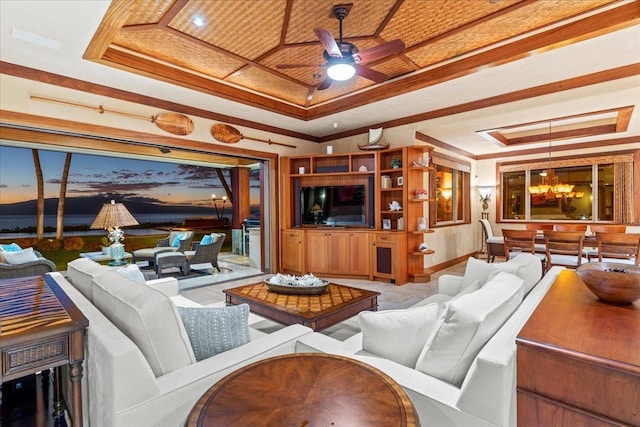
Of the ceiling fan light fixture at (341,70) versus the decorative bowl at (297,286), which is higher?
the ceiling fan light fixture at (341,70)

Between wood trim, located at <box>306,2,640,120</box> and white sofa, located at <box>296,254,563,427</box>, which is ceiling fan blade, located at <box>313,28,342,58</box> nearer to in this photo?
wood trim, located at <box>306,2,640,120</box>

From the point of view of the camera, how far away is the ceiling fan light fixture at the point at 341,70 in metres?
2.97

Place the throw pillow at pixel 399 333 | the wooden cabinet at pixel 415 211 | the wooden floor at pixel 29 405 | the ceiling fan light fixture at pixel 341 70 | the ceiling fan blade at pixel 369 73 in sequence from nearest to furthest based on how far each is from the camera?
the throw pillow at pixel 399 333 < the wooden floor at pixel 29 405 < the ceiling fan light fixture at pixel 341 70 < the ceiling fan blade at pixel 369 73 < the wooden cabinet at pixel 415 211

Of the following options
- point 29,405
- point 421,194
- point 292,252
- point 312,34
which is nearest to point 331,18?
point 312,34

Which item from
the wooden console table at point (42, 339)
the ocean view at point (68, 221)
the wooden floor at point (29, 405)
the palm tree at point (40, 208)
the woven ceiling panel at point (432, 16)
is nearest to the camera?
the wooden console table at point (42, 339)

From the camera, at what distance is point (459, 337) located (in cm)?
129

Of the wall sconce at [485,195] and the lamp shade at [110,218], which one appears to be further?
the wall sconce at [485,195]

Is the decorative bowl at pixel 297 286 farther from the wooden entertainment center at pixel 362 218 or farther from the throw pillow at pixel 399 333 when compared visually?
the wooden entertainment center at pixel 362 218

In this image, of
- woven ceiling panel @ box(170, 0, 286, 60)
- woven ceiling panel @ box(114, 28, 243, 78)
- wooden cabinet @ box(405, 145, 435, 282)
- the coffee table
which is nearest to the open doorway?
woven ceiling panel @ box(114, 28, 243, 78)

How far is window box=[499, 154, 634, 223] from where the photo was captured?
6.46 m

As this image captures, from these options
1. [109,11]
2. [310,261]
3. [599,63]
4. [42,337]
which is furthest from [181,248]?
[599,63]

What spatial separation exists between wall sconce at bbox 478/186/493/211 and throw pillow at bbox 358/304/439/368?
287 inches

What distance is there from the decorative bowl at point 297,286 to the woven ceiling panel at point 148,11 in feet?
8.52

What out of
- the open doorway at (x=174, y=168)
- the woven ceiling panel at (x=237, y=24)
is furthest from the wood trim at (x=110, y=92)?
the woven ceiling panel at (x=237, y=24)
